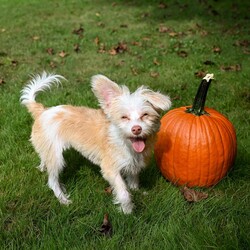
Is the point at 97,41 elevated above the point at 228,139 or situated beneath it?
situated beneath

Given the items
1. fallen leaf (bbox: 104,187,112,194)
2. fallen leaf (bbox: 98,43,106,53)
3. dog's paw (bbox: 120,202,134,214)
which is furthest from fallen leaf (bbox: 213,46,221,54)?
dog's paw (bbox: 120,202,134,214)

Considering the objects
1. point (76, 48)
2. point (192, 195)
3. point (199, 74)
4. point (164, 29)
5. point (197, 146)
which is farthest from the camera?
point (164, 29)

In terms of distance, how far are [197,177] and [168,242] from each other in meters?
A: 1.19

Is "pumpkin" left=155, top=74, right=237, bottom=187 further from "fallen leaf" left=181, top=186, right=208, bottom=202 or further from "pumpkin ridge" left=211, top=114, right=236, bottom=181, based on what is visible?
"fallen leaf" left=181, top=186, right=208, bottom=202

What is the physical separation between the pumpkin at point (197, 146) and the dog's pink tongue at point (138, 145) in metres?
0.65

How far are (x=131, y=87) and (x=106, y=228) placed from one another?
379cm

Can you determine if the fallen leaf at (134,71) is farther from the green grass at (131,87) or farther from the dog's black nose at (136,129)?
the dog's black nose at (136,129)

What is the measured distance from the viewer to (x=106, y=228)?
3.49m

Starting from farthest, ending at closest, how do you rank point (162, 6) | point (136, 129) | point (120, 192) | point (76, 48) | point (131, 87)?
point (162, 6) < point (76, 48) < point (131, 87) < point (120, 192) < point (136, 129)

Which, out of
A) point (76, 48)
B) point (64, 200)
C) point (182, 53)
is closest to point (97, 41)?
point (76, 48)

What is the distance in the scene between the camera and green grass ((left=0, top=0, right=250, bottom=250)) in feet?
11.1

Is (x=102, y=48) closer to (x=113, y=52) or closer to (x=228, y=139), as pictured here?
(x=113, y=52)

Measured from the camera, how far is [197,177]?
4.23 m

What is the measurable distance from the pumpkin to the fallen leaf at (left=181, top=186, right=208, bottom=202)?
17 centimetres
